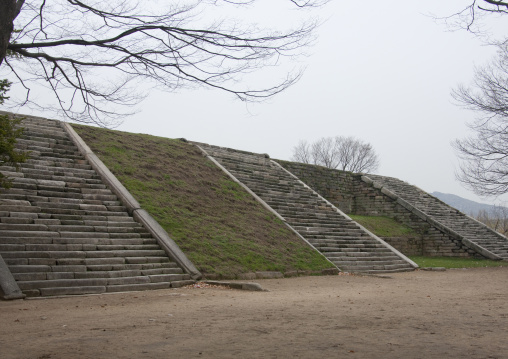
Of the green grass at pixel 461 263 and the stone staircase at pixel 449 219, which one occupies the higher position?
the stone staircase at pixel 449 219

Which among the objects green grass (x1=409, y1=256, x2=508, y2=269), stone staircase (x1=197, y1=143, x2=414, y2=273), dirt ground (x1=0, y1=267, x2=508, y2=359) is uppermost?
stone staircase (x1=197, y1=143, x2=414, y2=273)

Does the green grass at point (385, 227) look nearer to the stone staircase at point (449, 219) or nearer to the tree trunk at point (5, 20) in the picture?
the stone staircase at point (449, 219)

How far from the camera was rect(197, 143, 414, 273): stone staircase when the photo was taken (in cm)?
1569

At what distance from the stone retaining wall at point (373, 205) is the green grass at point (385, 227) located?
26 cm

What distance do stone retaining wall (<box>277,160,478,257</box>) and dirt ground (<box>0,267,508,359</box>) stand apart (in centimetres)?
1318

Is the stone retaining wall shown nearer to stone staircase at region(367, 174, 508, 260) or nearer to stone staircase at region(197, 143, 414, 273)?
stone staircase at region(367, 174, 508, 260)

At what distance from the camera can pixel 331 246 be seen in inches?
627

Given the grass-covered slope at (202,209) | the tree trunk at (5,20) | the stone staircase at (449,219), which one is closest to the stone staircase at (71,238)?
the grass-covered slope at (202,209)

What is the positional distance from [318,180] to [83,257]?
16177 millimetres

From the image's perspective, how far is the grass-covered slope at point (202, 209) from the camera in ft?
40.4

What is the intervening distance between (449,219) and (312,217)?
389 inches

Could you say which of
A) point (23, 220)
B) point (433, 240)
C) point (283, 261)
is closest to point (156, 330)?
point (23, 220)

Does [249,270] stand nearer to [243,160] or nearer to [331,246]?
[331,246]

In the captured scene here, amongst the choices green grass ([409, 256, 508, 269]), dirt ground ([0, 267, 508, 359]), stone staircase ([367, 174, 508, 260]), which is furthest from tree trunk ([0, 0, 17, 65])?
stone staircase ([367, 174, 508, 260])
